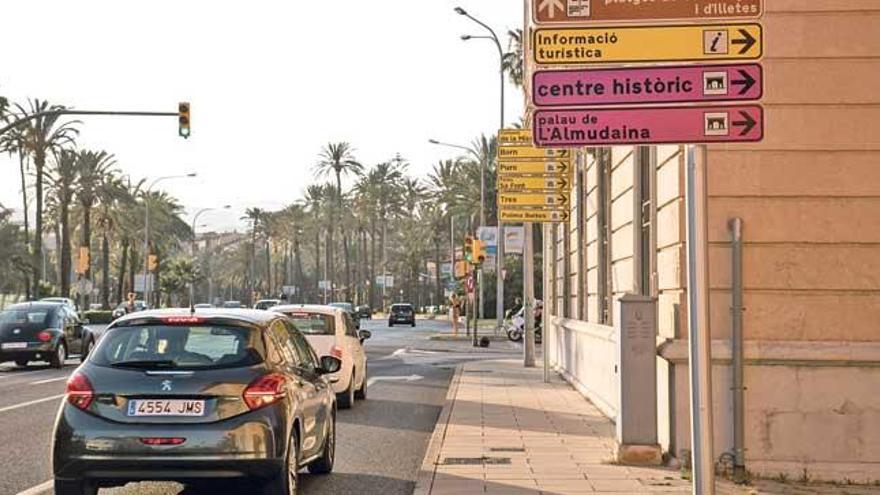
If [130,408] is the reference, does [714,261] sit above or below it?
above

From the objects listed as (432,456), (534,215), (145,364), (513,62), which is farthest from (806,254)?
(513,62)

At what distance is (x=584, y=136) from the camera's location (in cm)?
628

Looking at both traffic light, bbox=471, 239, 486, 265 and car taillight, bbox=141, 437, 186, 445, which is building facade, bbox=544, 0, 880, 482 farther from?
traffic light, bbox=471, 239, 486, 265

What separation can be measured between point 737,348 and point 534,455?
98.9 inches

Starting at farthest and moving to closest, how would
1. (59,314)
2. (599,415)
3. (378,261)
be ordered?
(378,261) → (59,314) → (599,415)

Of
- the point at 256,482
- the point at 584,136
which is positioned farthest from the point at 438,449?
the point at 584,136

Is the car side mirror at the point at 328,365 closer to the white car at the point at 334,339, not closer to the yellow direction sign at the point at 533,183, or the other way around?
the white car at the point at 334,339

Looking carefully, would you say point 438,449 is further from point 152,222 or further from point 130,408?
point 152,222

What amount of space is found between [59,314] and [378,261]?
124 metres

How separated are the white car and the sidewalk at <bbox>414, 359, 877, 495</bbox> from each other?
5.12ft

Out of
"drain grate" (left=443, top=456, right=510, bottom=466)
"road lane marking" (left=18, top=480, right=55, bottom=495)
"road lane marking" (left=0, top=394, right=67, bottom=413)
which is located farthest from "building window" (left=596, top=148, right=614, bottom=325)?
"road lane marking" (left=0, top=394, right=67, bottom=413)

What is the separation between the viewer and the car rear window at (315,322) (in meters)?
17.5

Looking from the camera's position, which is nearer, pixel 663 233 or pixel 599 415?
pixel 663 233

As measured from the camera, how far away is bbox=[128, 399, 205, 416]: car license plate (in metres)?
7.61
